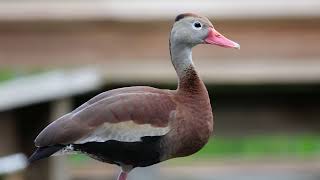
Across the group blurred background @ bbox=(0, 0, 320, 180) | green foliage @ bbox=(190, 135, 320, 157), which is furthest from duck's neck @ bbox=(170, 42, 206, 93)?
green foliage @ bbox=(190, 135, 320, 157)

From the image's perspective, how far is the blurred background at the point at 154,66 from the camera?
150 inches

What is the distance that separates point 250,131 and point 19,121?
2.39ft

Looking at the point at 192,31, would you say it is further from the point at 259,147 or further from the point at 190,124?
the point at 259,147

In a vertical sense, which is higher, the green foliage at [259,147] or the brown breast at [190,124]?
the green foliage at [259,147]

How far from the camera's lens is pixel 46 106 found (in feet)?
12.8

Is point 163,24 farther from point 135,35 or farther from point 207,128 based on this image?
point 207,128

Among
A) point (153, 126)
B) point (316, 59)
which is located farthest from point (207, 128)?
point (316, 59)

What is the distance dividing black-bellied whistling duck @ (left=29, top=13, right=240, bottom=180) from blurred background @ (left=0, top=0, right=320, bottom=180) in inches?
45.1

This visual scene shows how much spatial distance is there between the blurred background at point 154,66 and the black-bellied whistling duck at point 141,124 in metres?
1.14

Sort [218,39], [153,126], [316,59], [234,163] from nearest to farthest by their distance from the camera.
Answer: [153,126], [218,39], [316,59], [234,163]

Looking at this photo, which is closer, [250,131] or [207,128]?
[207,128]

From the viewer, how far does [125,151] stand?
8.07ft

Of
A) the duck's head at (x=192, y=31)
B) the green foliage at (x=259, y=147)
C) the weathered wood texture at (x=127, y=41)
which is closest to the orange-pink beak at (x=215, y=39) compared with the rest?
the duck's head at (x=192, y=31)

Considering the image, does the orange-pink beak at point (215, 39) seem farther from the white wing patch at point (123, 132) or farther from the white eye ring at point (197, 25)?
the white wing patch at point (123, 132)
